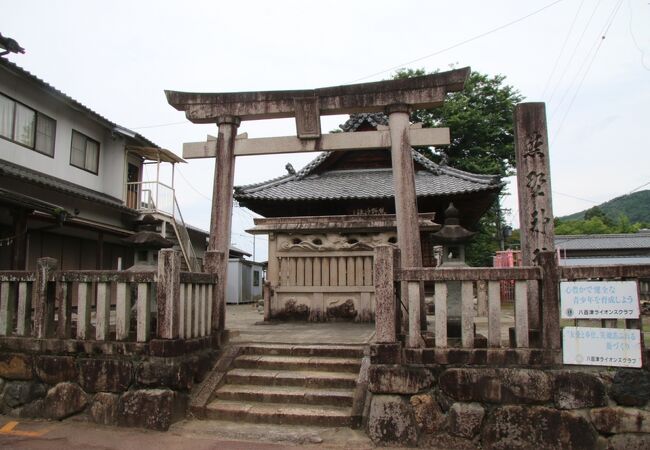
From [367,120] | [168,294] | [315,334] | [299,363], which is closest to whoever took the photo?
[168,294]

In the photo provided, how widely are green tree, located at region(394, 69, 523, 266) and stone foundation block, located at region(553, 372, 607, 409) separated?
19.0 metres

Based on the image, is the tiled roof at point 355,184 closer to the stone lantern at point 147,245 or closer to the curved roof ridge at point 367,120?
the curved roof ridge at point 367,120

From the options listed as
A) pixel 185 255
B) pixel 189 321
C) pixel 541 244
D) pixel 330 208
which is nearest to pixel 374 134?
pixel 541 244

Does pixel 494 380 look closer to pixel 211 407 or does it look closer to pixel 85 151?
pixel 211 407

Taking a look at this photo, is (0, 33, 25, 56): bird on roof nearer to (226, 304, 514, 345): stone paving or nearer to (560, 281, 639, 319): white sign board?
(226, 304, 514, 345): stone paving

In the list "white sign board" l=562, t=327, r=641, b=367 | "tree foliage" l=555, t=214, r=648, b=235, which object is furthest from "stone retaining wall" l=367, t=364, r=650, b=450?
"tree foliage" l=555, t=214, r=648, b=235

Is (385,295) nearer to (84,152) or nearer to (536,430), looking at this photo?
(536,430)

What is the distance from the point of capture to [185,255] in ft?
63.4

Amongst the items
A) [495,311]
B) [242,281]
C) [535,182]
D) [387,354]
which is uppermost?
[535,182]

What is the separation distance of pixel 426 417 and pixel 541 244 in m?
2.66

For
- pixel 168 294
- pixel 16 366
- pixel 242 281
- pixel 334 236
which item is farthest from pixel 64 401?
pixel 242 281

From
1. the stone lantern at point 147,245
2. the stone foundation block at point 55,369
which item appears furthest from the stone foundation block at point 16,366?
the stone lantern at point 147,245

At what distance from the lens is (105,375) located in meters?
5.92

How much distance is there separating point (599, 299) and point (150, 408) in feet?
17.8
